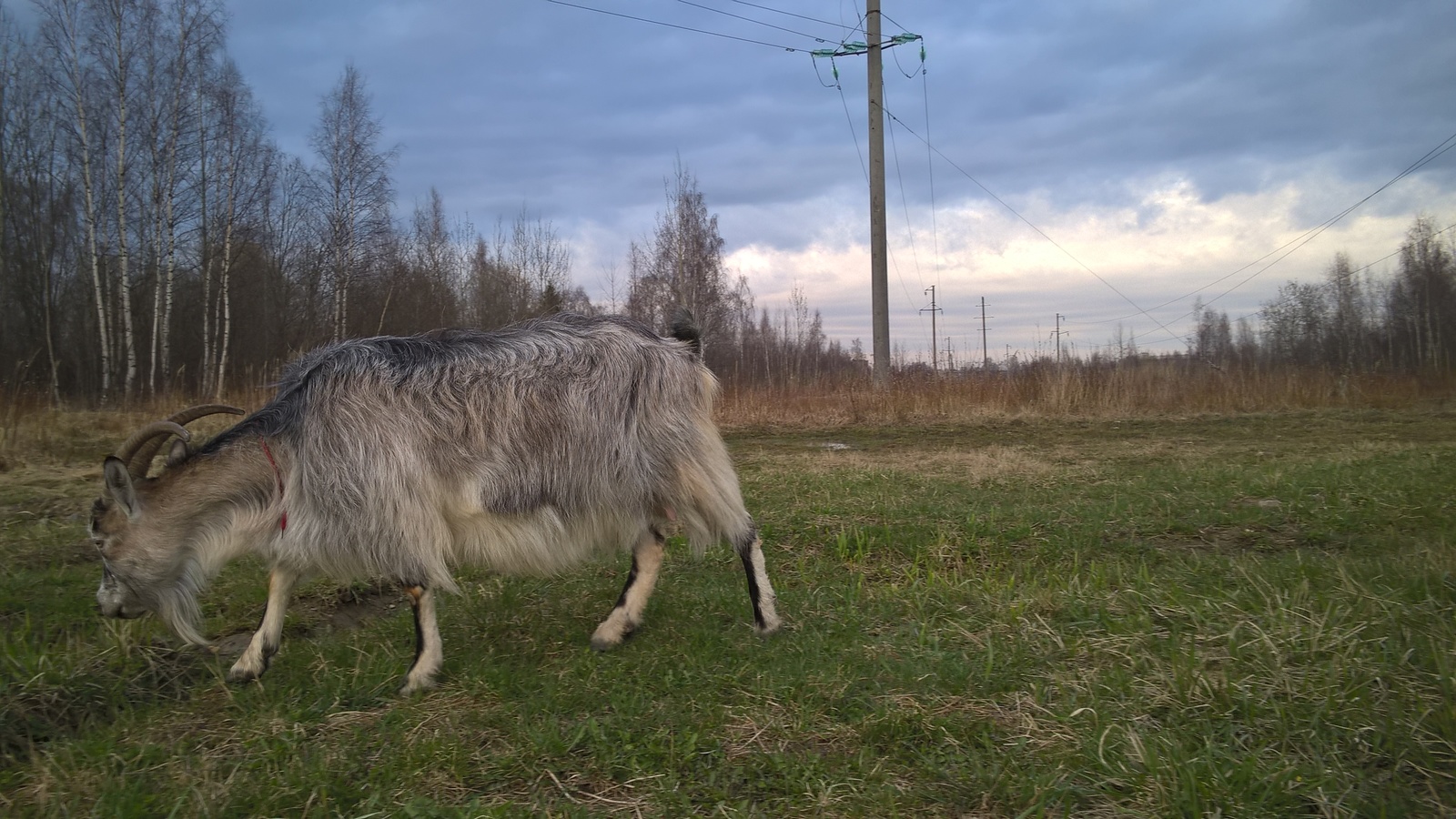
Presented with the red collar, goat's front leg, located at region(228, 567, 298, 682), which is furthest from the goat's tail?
goat's front leg, located at region(228, 567, 298, 682)

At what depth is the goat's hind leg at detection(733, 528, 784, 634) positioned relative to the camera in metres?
4.10

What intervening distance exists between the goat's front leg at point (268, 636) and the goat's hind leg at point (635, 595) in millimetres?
1464

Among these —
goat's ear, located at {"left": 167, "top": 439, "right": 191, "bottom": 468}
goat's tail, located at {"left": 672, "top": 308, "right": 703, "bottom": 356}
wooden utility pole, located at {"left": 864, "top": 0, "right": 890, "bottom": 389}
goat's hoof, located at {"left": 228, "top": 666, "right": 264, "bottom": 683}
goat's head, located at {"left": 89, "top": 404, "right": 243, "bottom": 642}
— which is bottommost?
goat's hoof, located at {"left": 228, "top": 666, "right": 264, "bottom": 683}

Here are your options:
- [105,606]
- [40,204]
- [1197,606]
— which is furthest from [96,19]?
[1197,606]

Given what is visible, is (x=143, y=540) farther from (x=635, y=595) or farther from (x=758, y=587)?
(x=758, y=587)

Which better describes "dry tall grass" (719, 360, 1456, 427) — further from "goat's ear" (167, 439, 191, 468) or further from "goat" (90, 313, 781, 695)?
"goat's ear" (167, 439, 191, 468)

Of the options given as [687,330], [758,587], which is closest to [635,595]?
[758,587]

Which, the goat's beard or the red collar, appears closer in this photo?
the red collar

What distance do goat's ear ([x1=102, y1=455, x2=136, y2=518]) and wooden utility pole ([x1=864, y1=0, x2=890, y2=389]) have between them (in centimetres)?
1484

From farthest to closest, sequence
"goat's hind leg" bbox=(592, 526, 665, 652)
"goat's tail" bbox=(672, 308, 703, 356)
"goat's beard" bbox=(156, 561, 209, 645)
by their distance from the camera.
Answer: "goat's tail" bbox=(672, 308, 703, 356)
"goat's hind leg" bbox=(592, 526, 665, 652)
"goat's beard" bbox=(156, 561, 209, 645)

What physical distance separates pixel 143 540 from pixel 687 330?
277 centimetres

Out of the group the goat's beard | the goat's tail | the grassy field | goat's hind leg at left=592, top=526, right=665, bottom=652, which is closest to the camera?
the grassy field

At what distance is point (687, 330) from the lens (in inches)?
178

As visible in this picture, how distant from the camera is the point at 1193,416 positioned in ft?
53.3
